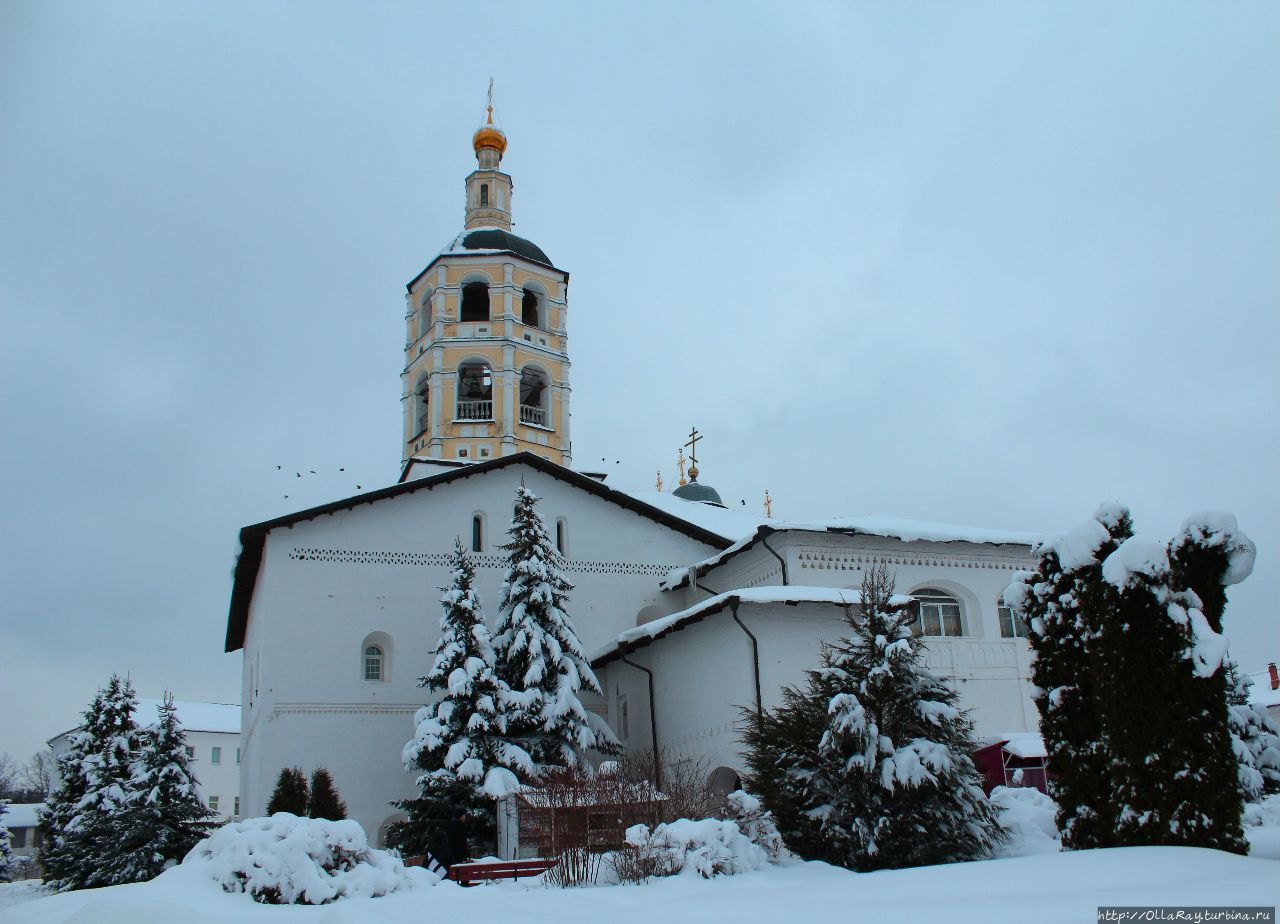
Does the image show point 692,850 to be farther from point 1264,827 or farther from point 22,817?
point 22,817

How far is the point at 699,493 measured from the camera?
46.5 m

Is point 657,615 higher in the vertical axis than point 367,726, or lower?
higher

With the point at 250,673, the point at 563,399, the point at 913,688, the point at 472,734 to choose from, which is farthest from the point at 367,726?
the point at 913,688

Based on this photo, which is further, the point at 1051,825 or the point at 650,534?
the point at 650,534

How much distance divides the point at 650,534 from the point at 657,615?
200 centimetres

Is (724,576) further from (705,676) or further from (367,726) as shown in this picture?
(367,726)

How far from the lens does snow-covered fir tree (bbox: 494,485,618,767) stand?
847 inches

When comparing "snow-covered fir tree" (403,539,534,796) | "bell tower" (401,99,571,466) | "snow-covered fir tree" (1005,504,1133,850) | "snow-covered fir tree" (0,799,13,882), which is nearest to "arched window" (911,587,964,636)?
"snow-covered fir tree" (403,539,534,796)

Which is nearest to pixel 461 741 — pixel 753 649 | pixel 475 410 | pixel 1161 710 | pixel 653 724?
pixel 653 724

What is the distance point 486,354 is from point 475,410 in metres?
1.66

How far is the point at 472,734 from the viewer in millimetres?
21141

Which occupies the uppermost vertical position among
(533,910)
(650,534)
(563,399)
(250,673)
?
(563,399)

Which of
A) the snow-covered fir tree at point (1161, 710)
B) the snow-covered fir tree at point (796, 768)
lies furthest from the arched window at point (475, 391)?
the snow-covered fir tree at point (1161, 710)

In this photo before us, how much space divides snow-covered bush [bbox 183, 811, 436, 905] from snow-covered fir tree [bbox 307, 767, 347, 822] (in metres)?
9.03
